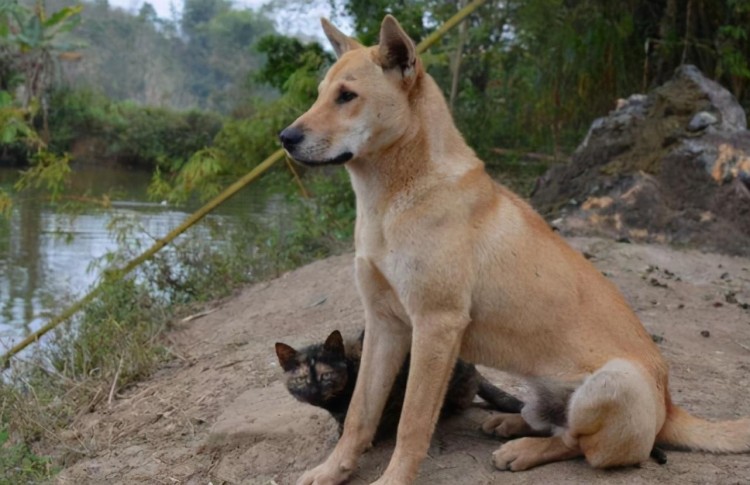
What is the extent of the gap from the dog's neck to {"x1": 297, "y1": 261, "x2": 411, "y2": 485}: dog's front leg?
57cm

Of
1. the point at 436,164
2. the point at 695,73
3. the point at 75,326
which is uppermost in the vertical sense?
the point at 695,73

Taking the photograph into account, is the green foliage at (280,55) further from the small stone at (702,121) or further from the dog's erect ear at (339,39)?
the dog's erect ear at (339,39)

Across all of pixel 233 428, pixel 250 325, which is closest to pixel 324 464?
pixel 233 428

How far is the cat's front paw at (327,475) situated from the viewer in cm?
444

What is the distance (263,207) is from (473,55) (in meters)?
3.97

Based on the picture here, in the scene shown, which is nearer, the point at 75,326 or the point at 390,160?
the point at 390,160

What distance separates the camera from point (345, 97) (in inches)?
164

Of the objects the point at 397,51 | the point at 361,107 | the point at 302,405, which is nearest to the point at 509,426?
the point at 302,405

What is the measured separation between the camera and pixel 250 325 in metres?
8.86

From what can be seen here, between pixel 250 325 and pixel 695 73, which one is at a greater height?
pixel 695 73

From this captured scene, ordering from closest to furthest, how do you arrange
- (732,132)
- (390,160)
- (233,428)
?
(390,160)
(233,428)
(732,132)

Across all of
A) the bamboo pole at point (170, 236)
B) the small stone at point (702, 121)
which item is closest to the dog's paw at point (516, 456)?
the bamboo pole at point (170, 236)

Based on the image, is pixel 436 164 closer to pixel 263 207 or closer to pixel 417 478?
pixel 417 478

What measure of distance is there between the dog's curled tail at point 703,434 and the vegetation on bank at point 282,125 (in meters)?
3.71
